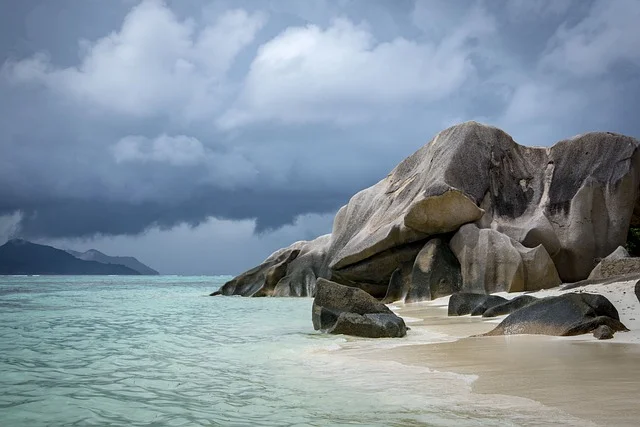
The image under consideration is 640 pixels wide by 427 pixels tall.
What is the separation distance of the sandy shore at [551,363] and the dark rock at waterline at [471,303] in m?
3.39

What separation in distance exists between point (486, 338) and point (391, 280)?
14444 millimetres

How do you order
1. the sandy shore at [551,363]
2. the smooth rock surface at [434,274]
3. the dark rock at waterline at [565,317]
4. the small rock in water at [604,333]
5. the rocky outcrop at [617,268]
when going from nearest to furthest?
the sandy shore at [551,363] < the small rock in water at [604,333] < the dark rock at waterline at [565,317] < the rocky outcrop at [617,268] < the smooth rock surface at [434,274]

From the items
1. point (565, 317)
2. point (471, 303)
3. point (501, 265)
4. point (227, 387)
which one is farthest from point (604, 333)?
point (501, 265)

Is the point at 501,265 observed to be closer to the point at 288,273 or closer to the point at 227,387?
the point at 288,273

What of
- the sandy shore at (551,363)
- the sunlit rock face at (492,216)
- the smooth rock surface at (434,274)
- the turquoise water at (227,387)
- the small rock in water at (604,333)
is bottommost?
the turquoise water at (227,387)

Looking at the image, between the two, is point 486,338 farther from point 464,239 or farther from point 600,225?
point 600,225

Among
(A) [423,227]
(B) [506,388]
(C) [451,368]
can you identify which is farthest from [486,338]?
(A) [423,227]

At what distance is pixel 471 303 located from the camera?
13.9 meters

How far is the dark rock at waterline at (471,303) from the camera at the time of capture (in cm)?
1333

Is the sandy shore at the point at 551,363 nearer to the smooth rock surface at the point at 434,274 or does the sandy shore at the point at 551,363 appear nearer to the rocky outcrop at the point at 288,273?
the smooth rock surface at the point at 434,274

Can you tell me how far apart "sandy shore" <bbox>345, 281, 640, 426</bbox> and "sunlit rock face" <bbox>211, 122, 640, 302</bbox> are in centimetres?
1029

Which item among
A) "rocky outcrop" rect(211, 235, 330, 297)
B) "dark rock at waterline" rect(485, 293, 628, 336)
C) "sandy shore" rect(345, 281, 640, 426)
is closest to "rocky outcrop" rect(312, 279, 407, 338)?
"sandy shore" rect(345, 281, 640, 426)

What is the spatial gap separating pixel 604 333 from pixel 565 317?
89 cm

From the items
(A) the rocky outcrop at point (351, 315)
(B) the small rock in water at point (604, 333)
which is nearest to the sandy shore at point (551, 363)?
(B) the small rock in water at point (604, 333)
